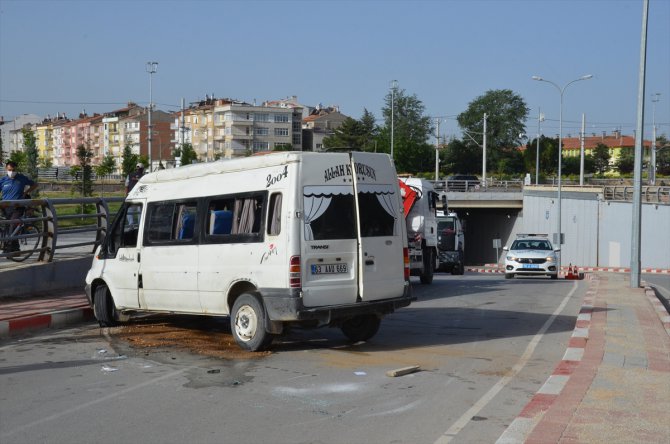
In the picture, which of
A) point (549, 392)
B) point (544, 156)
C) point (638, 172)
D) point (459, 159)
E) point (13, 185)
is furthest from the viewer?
point (459, 159)

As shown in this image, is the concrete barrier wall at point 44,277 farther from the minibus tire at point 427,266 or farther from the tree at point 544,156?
the tree at point 544,156

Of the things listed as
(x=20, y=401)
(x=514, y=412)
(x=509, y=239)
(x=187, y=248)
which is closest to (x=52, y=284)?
(x=187, y=248)

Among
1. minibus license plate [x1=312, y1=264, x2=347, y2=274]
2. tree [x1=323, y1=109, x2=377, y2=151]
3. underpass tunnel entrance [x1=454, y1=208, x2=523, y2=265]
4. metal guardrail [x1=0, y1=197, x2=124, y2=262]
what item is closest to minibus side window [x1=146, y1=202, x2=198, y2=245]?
minibus license plate [x1=312, y1=264, x2=347, y2=274]

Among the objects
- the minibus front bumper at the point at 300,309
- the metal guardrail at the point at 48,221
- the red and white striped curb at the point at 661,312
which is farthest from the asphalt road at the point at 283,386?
the metal guardrail at the point at 48,221

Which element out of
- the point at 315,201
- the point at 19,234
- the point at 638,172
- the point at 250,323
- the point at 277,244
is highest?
the point at 638,172

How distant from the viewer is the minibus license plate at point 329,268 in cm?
1002

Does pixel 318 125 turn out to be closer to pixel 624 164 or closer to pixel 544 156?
pixel 544 156

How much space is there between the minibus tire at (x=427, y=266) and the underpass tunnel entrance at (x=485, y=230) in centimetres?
5103

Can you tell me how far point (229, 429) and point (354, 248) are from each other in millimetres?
4105

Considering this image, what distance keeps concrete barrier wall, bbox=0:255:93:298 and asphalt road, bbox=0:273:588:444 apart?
2.70 m

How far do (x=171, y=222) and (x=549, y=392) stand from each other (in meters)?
6.15

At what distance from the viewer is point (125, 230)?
1260 cm

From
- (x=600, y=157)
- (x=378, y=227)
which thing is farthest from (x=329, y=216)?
(x=600, y=157)

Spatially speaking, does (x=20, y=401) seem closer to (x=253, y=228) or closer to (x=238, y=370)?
(x=238, y=370)
